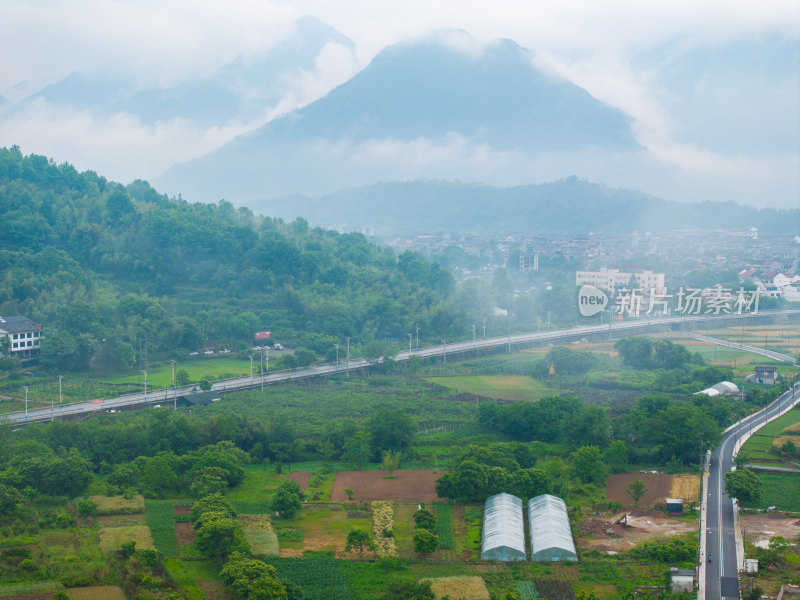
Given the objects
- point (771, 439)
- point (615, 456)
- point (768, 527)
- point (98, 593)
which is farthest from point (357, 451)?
point (771, 439)

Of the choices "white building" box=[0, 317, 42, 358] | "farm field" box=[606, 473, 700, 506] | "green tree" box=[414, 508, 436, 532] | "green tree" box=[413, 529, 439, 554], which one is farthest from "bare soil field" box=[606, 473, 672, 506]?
"white building" box=[0, 317, 42, 358]

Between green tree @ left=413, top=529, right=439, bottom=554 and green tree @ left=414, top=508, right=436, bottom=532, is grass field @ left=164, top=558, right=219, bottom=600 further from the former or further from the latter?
green tree @ left=414, top=508, right=436, bottom=532

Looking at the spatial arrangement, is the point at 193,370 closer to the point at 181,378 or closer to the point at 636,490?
the point at 181,378

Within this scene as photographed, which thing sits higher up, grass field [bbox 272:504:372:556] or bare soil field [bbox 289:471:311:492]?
bare soil field [bbox 289:471:311:492]

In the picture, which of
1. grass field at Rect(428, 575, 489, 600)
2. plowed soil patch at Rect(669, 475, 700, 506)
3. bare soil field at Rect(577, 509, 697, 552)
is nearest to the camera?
grass field at Rect(428, 575, 489, 600)

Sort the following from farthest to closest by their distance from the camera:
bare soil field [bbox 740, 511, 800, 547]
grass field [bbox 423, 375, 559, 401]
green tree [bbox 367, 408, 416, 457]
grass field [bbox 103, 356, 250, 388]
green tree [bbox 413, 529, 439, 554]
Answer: grass field [bbox 103, 356, 250, 388]
grass field [bbox 423, 375, 559, 401]
green tree [bbox 367, 408, 416, 457]
bare soil field [bbox 740, 511, 800, 547]
green tree [bbox 413, 529, 439, 554]

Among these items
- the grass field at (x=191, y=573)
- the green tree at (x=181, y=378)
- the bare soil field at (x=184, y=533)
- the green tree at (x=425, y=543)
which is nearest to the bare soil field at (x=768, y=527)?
the green tree at (x=425, y=543)
